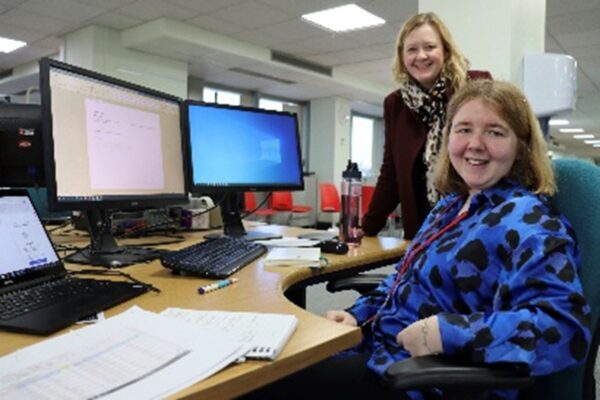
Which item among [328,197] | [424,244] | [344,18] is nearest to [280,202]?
[328,197]

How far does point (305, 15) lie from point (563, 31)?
9.36 feet

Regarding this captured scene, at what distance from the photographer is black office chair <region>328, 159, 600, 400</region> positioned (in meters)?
0.77

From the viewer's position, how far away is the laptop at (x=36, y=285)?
820mm

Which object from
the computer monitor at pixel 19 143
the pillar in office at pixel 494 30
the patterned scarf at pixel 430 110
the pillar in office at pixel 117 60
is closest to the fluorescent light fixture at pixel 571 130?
the pillar in office at pixel 117 60

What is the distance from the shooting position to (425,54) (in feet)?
6.41

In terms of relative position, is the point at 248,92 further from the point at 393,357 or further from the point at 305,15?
the point at 393,357

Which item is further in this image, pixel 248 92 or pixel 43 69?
pixel 248 92

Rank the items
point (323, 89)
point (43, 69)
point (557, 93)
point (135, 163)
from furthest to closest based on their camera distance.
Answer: point (323, 89)
point (557, 93)
point (135, 163)
point (43, 69)

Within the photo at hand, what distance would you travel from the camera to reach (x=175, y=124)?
169 centimetres

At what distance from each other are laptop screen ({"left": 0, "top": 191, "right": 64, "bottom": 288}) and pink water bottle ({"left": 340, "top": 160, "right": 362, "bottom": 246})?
97 centimetres

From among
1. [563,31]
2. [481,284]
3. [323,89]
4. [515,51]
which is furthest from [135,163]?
[323,89]

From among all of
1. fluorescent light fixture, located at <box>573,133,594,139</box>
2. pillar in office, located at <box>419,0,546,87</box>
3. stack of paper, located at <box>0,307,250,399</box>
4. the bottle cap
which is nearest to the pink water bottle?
the bottle cap

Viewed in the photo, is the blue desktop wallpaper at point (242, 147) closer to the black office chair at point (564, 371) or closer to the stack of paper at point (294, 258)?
the stack of paper at point (294, 258)

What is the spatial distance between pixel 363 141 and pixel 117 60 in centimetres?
684
